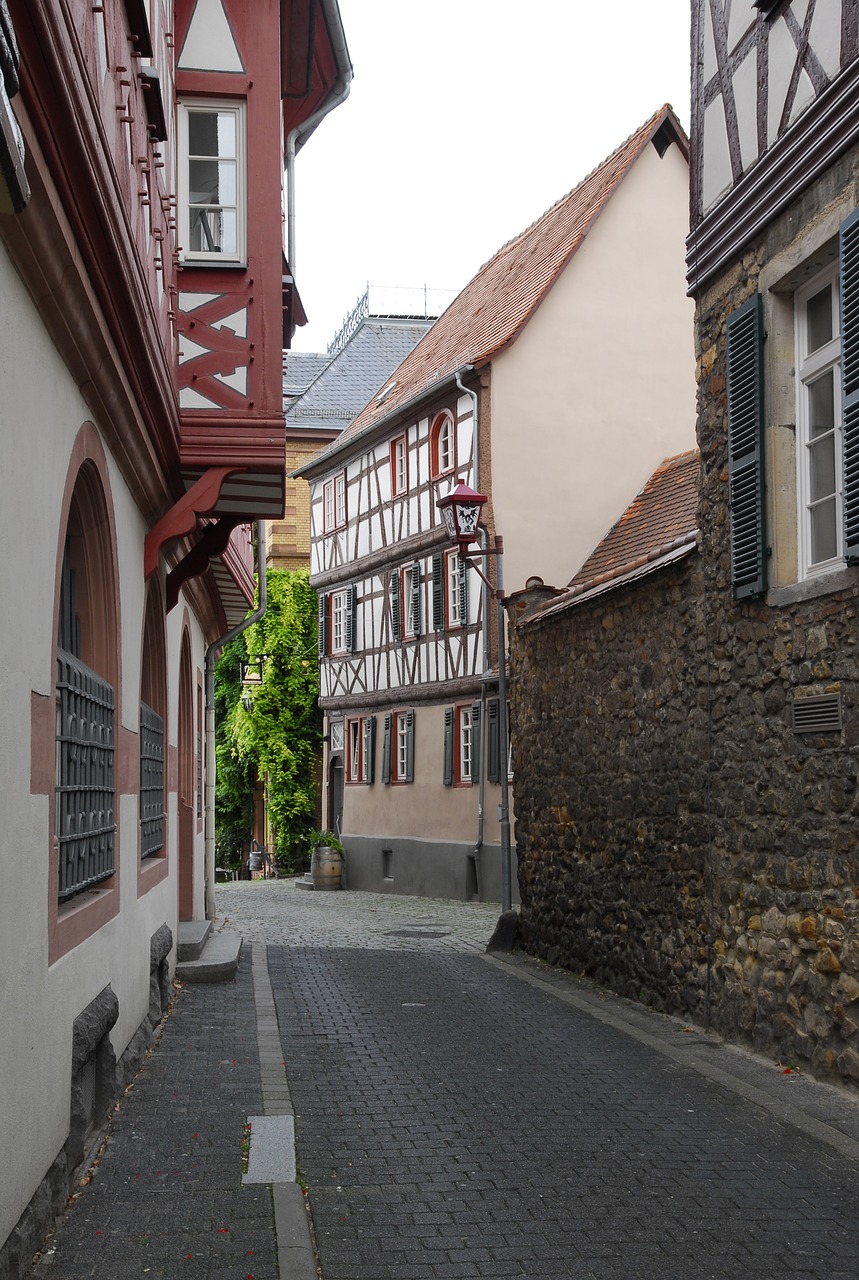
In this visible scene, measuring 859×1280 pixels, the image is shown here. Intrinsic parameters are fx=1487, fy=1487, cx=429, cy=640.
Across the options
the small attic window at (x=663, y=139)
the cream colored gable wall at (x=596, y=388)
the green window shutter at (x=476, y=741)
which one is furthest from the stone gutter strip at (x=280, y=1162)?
the small attic window at (x=663, y=139)

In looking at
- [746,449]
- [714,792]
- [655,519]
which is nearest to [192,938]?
[714,792]

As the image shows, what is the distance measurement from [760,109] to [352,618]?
75.5 feet

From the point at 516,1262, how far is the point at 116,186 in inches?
168

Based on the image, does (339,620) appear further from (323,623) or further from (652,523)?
(652,523)

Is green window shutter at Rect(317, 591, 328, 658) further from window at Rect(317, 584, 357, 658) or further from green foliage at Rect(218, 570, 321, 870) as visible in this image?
green foliage at Rect(218, 570, 321, 870)

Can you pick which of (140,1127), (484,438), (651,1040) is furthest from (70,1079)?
(484,438)

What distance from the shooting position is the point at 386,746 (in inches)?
1171

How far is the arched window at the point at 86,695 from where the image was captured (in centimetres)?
594

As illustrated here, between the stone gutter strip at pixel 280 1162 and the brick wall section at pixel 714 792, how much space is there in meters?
2.76

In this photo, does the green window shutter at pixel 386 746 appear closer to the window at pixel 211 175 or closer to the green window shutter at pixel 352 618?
the green window shutter at pixel 352 618

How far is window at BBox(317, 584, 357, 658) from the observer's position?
31406 millimetres

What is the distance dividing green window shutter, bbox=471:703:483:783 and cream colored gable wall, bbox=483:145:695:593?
2.54m

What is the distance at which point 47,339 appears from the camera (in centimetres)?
526

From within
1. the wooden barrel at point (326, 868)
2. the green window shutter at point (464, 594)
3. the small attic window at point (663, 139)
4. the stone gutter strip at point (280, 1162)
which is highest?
the small attic window at point (663, 139)
